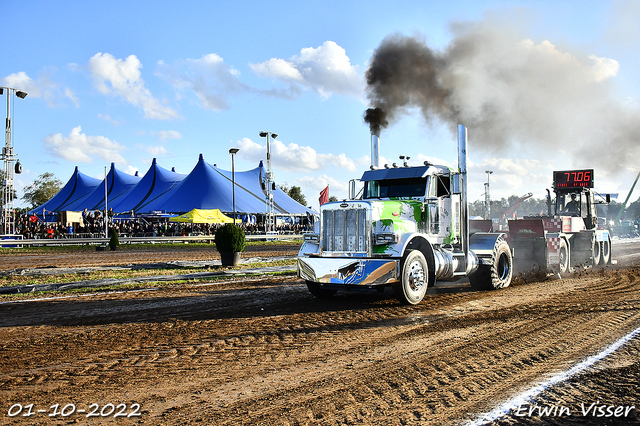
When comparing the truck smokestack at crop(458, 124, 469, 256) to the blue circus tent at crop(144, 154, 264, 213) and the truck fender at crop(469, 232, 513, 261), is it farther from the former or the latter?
the blue circus tent at crop(144, 154, 264, 213)

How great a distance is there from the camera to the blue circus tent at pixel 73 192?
58656 millimetres

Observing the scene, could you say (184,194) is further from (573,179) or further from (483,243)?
(483,243)

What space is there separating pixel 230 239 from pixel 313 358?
477 inches

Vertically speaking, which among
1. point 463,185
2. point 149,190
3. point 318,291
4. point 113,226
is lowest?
point 318,291

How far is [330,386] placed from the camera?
4.36m

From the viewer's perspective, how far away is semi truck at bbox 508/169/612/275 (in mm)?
14414

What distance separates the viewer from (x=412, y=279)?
340 inches

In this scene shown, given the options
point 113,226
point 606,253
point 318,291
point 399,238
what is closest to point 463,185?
point 399,238

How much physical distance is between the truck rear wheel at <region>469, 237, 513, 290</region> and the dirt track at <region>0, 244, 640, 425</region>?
172 cm

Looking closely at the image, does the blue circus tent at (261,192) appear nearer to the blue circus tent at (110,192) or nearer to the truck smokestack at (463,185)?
the blue circus tent at (110,192)

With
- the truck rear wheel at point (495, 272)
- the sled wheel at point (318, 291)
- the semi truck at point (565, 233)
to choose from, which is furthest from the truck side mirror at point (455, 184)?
the semi truck at point (565, 233)

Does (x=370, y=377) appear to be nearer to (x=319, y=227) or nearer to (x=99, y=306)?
(x=319, y=227)

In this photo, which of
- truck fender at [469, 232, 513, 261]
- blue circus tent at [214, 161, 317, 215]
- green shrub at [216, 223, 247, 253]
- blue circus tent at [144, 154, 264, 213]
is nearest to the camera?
truck fender at [469, 232, 513, 261]

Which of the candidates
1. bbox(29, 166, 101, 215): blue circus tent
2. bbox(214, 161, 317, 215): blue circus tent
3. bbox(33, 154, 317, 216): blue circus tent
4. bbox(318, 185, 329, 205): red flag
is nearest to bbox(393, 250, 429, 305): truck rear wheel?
bbox(318, 185, 329, 205): red flag
